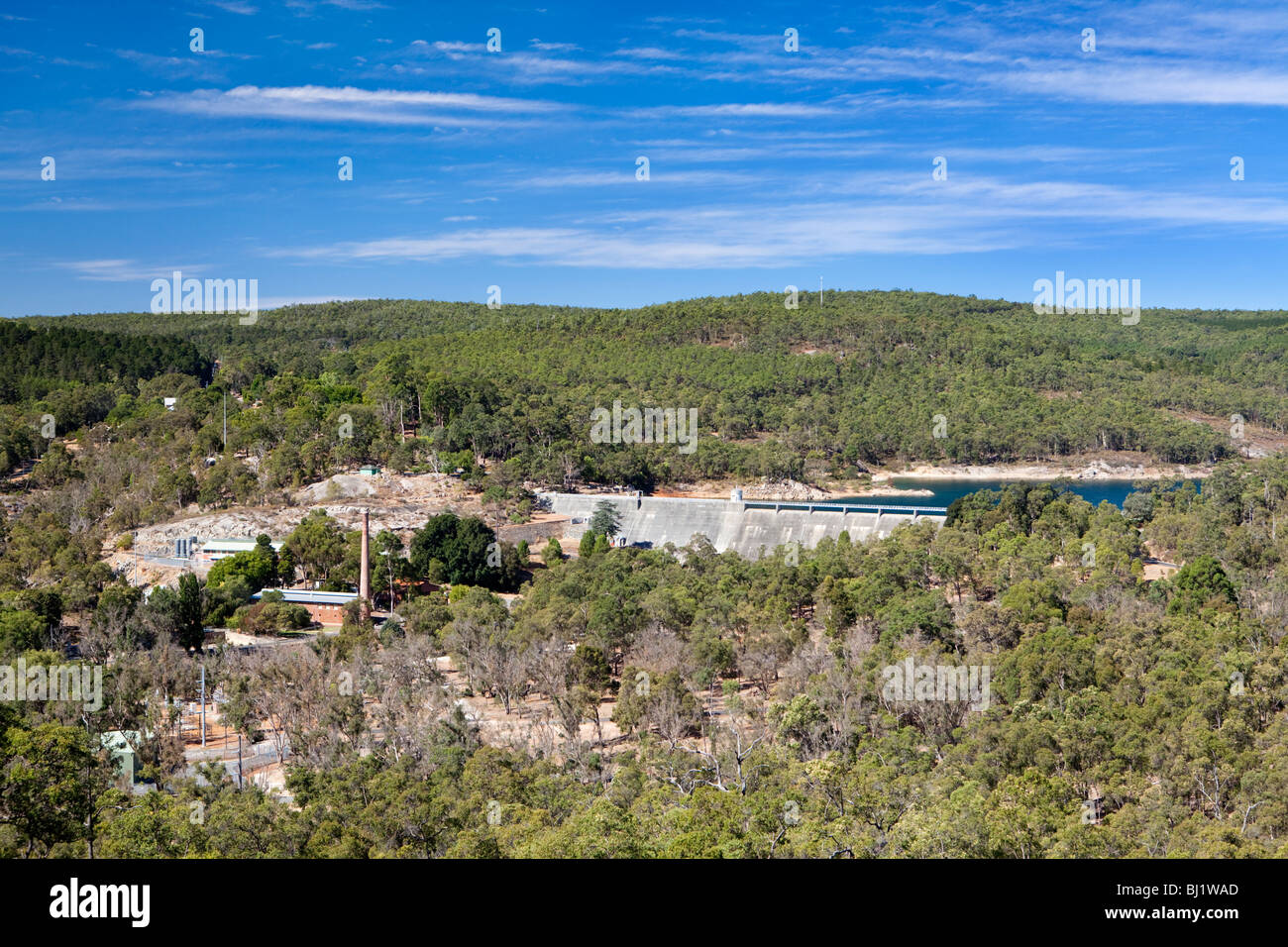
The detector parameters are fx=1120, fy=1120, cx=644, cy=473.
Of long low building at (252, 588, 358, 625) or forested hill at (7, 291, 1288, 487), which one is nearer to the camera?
long low building at (252, 588, 358, 625)

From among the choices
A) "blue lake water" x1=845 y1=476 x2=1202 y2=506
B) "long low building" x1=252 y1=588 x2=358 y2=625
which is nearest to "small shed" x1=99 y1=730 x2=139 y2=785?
"long low building" x1=252 y1=588 x2=358 y2=625

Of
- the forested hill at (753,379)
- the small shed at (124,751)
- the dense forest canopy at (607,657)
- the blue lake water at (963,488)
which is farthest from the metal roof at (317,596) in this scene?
the blue lake water at (963,488)

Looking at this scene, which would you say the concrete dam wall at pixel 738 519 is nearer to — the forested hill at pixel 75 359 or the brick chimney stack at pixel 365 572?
the brick chimney stack at pixel 365 572

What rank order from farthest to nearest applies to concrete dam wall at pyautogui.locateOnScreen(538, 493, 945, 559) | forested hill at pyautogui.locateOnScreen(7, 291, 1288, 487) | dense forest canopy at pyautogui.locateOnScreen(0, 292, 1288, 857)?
1. forested hill at pyautogui.locateOnScreen(7, 291, 1288, 487)
2. concrete dam wall at pyautogui.locateOnScreen(538, 493, 945, 559)
3. dense forest canopy at pyautogui.locateOnScreen(0, 292, 1288, 857)

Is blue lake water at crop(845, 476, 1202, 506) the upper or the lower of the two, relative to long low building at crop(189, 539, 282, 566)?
upper

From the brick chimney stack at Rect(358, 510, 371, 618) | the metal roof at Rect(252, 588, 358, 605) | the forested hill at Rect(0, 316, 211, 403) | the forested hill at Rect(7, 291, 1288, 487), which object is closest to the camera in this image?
the brick chimney stack at Rect(358, 510, 371, 618)

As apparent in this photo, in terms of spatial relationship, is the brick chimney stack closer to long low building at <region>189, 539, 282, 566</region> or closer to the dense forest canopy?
the dense forest canopy

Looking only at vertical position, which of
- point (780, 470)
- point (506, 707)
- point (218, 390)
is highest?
point (218, 390)
